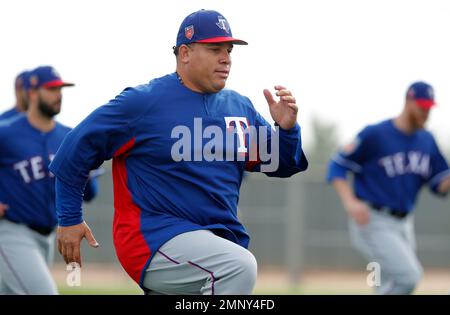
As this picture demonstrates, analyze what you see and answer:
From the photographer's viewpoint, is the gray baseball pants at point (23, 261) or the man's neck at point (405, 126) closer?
the gray baseball pants at point (23, 261)

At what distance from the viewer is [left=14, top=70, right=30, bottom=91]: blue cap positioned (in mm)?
9303

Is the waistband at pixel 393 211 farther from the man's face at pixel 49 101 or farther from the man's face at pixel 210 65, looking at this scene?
the man's face at pixel 210 65

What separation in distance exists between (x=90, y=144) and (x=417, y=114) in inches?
209

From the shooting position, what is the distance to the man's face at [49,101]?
862 cm

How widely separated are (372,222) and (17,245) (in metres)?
3.85

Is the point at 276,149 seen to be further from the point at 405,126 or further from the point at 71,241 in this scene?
the point at 405,126

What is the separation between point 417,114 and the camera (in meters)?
9.92

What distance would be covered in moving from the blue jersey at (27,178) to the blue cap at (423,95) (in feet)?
13.1

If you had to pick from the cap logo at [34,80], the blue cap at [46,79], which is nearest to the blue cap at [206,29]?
the blue cap at [46,79]

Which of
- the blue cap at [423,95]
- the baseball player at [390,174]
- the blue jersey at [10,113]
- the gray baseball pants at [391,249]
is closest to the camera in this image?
the gray baseball pants at [391,249]

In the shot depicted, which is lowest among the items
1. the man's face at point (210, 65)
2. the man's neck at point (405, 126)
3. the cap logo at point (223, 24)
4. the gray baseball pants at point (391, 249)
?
the gray baseball pants at point (391, 249)

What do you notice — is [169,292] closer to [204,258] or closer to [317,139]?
[204,258]

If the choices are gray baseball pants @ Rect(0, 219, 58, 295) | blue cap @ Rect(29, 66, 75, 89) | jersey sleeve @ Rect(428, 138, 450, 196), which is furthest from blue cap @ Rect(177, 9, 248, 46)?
jersey sleeve @ Rect(428, 138, 450, 196)

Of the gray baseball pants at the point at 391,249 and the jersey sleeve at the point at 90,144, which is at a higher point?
the jersey sleeve at the point at 90,144
